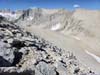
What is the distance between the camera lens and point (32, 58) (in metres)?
12.6

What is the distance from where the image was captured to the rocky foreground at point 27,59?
1165 cm

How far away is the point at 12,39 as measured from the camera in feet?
43.0

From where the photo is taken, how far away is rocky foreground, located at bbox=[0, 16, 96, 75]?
1165 cm

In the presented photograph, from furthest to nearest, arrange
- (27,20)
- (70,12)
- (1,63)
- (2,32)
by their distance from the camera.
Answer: (27,20) < (70,12) < (2,32) < (1,63)

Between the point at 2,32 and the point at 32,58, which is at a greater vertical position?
the point at 2,32

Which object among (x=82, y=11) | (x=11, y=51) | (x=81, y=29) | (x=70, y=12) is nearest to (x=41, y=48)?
(x=11, y=51)

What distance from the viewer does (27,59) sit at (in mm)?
12531

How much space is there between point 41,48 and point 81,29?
273 ft

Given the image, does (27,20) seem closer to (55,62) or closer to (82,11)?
(82,11)

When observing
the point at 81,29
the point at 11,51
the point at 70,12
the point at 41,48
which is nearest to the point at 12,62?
the point at 11,51

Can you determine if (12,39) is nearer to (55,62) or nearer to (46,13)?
(55,62)

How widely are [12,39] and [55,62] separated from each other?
1.86 metres

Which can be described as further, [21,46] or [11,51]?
[21,46]

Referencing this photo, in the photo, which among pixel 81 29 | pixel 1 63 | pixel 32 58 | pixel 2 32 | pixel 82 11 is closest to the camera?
pixel 1 63
